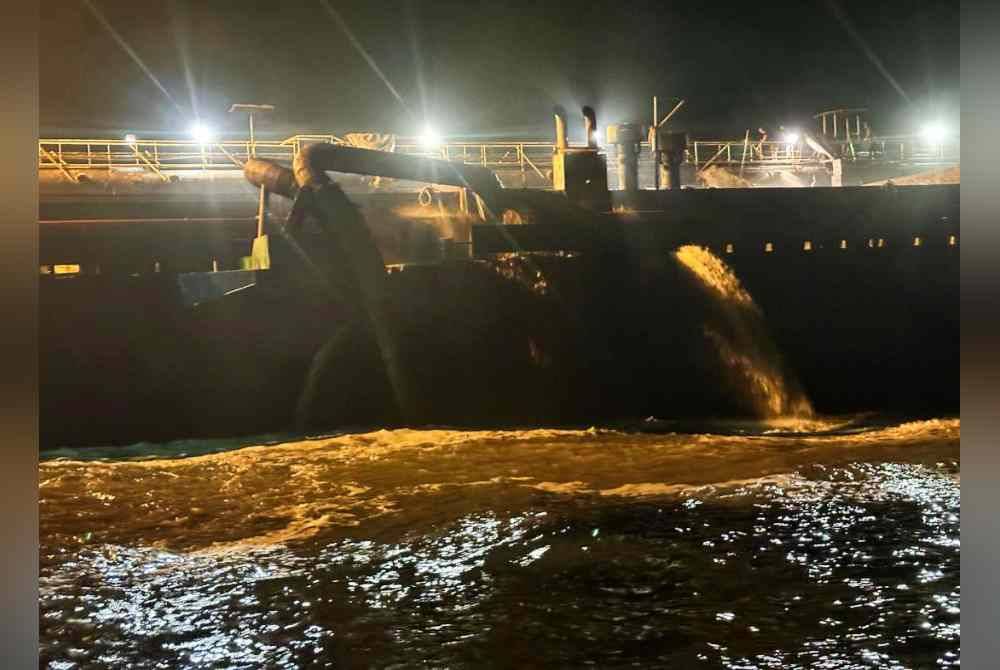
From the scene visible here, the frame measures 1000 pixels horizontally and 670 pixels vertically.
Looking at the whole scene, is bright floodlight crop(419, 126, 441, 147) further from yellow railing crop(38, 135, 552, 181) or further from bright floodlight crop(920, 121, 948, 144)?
bright floodlight crop(920, 121, 948, 144)

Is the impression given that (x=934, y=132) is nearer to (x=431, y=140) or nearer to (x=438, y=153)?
(x=438, y=153)

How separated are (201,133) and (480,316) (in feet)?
39.5

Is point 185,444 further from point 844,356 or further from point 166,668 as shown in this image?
point 844,356

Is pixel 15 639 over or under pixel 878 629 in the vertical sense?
over

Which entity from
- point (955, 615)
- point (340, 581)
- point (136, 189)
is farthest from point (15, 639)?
point (136, 189)

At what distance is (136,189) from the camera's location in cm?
2284

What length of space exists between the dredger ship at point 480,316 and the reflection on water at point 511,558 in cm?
276

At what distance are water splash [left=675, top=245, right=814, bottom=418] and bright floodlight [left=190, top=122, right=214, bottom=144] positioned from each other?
1381cm

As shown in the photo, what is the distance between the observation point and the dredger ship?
51.2ft

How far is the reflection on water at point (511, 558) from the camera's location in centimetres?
580

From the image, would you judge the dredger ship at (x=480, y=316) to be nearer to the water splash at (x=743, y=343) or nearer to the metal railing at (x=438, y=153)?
the water splash at (x=743, y=343)

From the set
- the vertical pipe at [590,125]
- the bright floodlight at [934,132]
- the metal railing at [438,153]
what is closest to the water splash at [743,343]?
the vertical pipe at [590,125]

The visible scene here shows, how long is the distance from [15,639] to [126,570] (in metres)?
6.32

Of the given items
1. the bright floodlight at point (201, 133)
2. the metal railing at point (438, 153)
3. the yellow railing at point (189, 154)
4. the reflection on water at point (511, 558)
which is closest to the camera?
the reflection on water at point (511, 558)
